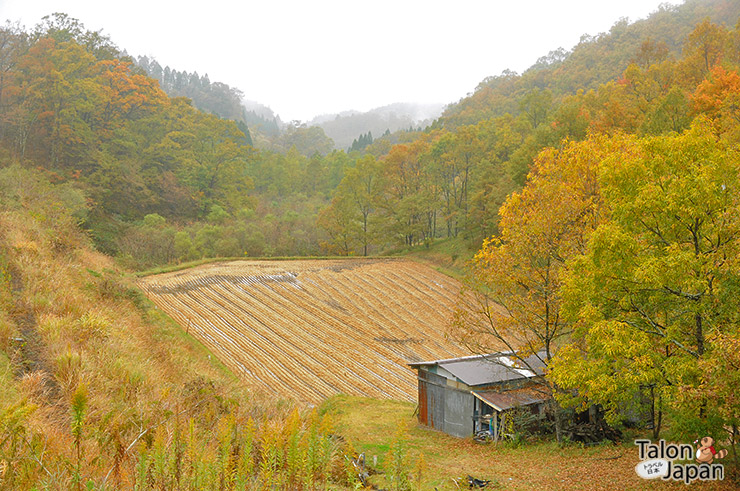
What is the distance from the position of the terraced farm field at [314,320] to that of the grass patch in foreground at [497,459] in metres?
3.36

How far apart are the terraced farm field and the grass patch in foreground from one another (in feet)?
11.0

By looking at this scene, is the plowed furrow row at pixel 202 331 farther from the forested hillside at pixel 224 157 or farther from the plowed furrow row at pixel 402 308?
the forested hillside at pixel 224 157

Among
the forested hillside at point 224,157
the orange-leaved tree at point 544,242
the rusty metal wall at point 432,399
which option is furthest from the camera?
the forested hillside at point 224,157

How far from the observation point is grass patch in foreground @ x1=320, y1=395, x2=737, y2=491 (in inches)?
361

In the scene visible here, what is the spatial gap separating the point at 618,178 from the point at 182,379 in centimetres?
1045

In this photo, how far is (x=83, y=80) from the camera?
43.7 m

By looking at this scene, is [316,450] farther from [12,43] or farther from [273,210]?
[12,43]

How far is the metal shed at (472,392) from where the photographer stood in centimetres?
1428

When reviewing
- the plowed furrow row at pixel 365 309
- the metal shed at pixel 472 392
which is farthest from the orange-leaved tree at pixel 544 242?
the plowed furrow row at pixel 365 309

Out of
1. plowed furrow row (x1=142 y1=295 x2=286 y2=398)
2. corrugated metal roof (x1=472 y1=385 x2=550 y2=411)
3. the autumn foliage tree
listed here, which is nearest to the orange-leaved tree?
corrugated metal roof (x1=472 y1=385 x2=550 y2=411)

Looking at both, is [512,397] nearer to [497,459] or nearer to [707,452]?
[497,459]

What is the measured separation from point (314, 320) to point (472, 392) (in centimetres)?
1357

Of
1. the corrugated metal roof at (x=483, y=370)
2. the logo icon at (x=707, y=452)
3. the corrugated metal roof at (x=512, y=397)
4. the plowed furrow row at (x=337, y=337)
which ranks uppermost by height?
the logo icon at (x=707, y=452)

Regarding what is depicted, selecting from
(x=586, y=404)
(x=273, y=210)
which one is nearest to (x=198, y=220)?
(x=273, y=210)
